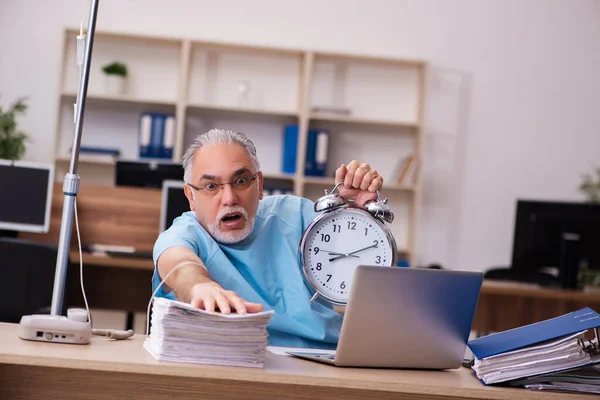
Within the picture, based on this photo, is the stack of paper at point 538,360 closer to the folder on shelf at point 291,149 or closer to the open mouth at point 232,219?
the open mouth at point 232,219

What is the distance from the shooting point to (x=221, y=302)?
1312mm

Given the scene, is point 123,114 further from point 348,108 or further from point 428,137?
point 428,137

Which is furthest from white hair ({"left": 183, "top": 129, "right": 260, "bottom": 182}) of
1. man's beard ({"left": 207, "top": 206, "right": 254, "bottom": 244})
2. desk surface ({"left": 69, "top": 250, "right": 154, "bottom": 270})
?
desk surface ({"left": 69, "top": 250, "right": 154, "bottom": 270})

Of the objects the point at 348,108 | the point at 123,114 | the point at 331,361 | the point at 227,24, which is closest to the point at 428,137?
the point at 348,108

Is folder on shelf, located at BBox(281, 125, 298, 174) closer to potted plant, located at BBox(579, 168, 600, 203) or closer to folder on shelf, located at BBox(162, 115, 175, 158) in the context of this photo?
folder on shelf, located at BBox(162, 115, 175, 158)

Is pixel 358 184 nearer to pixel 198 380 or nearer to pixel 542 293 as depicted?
pixel 198 380

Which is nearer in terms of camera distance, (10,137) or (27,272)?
(27,272)

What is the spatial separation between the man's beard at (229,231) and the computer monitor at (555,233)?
9.61ft

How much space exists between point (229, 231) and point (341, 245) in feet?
0.93

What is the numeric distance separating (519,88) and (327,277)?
477 cm

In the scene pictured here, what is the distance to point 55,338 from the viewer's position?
1.40 m

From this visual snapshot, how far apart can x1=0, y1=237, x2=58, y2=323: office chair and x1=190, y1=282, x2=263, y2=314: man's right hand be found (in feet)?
7.04

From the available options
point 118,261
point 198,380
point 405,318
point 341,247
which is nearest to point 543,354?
point 405,318

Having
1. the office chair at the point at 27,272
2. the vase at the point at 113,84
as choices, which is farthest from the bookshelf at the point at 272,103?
the office chair at the point at 27,272
